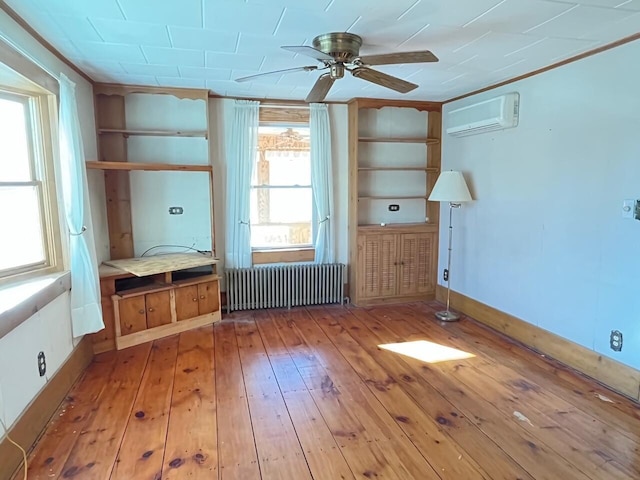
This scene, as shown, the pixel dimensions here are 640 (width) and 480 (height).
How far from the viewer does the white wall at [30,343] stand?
2.06m

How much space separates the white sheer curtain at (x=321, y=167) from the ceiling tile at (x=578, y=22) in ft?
8.15

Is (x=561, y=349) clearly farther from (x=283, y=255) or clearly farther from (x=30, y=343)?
(x=30, y=343)

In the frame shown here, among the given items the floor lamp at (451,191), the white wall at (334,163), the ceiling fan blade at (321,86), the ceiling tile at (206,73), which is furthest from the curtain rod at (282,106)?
the floor lamp at (451,191)

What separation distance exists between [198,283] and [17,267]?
1.63 m

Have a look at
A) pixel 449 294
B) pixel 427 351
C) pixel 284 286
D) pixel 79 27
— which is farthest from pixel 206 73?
pixel 449 294

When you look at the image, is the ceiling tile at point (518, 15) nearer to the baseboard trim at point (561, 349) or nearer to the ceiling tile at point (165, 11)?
the ceiling tile at point (165, 11)

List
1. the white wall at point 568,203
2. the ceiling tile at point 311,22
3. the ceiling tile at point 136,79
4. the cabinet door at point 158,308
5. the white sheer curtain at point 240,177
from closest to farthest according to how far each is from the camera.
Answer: the ceiling tile at point 311,22, the white wall at point 568,203, the ceiling tile at point 136,79, the cabinet door at point 158,308, the white sheer curtain at point 240,177

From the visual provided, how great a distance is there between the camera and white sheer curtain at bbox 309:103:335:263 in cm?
464

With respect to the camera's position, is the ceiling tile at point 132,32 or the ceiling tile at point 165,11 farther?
the ceiling tile at point 132,32

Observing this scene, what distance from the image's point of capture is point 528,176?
11.6 ft

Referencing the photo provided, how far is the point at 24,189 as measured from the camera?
2697 millimetres

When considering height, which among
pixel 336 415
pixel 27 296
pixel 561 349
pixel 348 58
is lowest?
pixel 336 415

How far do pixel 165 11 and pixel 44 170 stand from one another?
144cm

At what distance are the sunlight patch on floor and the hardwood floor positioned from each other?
2cm
